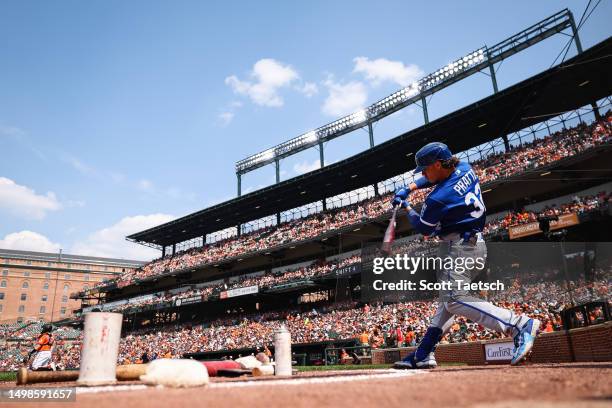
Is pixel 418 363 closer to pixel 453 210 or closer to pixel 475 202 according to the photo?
pixel 453 210

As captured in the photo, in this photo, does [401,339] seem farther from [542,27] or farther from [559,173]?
[542,27]

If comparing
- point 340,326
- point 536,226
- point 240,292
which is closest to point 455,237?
point 536,226

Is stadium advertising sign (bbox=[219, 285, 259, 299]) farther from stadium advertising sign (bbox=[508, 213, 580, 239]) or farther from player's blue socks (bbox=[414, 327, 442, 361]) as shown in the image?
player's blue socks (bbox=[414, 327, 442, 361])

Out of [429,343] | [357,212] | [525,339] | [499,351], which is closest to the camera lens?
[525,339]

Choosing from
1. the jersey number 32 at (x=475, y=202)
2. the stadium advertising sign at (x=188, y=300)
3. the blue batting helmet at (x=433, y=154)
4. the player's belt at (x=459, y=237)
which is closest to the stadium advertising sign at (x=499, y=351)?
the player's belt at (x=459, y=237)

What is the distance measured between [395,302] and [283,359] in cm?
1889

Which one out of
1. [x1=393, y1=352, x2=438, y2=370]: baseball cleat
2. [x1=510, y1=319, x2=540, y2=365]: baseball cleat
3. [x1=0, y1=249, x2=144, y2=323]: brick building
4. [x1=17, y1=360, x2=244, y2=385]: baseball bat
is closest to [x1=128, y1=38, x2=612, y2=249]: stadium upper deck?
[x1=510, y1=319, x2=540, y2=365]: baseball cleat

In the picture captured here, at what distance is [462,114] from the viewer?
2550 cm

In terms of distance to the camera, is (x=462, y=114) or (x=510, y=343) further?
(x=462, y=114)

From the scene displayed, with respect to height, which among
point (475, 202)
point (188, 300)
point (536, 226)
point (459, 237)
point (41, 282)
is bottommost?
point (459, 237)

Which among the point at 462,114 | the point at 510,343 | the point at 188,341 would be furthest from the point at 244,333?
the point at 510,343

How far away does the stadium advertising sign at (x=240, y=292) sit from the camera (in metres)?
31.7

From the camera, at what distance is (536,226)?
63.8 ft

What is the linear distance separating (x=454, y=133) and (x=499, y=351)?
2032 centimetres
